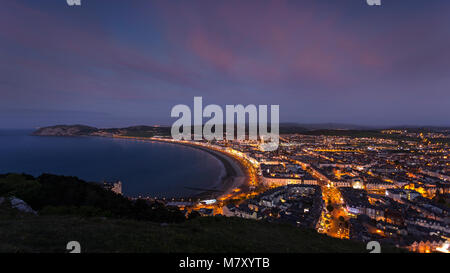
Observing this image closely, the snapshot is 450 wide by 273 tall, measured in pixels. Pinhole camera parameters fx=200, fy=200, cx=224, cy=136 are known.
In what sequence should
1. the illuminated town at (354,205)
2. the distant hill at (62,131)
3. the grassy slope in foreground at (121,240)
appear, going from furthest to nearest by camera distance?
the distant hill at (62,131), the illuminated town at (354,205), the grassy slope in foreground at (121,240)

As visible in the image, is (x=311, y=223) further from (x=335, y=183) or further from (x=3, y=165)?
(x=3, y=165)

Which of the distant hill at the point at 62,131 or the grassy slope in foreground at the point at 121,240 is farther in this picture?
the distant hill at the point at 62,131

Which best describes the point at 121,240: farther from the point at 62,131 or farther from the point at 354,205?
the point at 62,131

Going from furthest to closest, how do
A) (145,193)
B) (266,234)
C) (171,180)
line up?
(171,180), (145,193), (266,234)

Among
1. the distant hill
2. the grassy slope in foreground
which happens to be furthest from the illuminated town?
the distant hill

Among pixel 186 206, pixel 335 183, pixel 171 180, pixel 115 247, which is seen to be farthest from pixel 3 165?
pixel 335 183

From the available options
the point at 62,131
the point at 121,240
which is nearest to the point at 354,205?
the point at 121,240

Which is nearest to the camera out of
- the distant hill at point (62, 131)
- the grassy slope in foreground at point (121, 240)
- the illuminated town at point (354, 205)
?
the grassy slope in foreground at point (121, 240)

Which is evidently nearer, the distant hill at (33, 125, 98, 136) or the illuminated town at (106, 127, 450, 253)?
the illuminated town at (106, 127, 450, 253)

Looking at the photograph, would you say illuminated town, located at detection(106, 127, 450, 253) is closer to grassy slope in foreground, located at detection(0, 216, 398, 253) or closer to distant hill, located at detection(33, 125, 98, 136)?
grassy slope in foreground, located at detection(0, 216, 398, 253)

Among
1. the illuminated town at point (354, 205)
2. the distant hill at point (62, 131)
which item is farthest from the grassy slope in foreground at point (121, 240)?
the distant hill at point (62, 131)

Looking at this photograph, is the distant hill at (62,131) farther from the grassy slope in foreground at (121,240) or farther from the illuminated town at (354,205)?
the grassy slope in foreground at (121,240)
